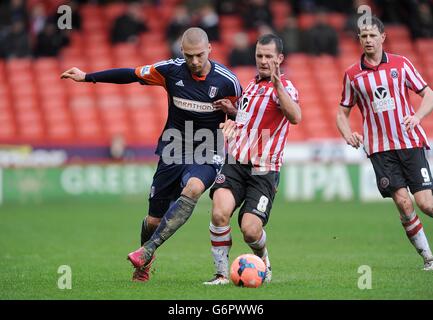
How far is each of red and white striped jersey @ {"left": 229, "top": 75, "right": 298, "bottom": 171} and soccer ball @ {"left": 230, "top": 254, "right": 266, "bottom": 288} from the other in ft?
3.22

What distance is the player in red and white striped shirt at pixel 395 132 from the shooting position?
9641 millimetres

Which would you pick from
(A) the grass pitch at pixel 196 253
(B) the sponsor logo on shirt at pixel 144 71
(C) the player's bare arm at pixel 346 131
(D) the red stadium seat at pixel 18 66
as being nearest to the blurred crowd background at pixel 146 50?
(D) the red stadium seat at pixel 18 66

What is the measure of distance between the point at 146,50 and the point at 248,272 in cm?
1737

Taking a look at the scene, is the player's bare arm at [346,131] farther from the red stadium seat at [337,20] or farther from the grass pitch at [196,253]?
the red stadium seat at [337,20]

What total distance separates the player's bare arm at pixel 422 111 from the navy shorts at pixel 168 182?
204 centimetres

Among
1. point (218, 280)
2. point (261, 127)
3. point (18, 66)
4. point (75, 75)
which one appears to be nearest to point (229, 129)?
point (261, 127)

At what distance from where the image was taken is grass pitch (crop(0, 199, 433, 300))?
824cm

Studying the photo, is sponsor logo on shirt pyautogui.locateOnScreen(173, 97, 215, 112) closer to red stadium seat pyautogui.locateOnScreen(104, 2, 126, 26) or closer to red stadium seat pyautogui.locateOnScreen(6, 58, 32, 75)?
red stadium seat pyautogui.locateOnScreen(6, 58, 32, 75)

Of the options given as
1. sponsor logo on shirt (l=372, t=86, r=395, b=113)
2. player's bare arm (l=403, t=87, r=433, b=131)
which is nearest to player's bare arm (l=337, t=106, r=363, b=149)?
Result: sponsor logo on shirt (l=372, t=86, r=395, b=113)

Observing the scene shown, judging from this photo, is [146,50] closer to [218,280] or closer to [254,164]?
[254,164]

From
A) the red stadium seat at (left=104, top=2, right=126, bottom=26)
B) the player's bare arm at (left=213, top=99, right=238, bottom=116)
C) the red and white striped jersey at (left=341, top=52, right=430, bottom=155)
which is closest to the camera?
the player's bare arm at (left=213, top=99, right=238, bottom=116)
